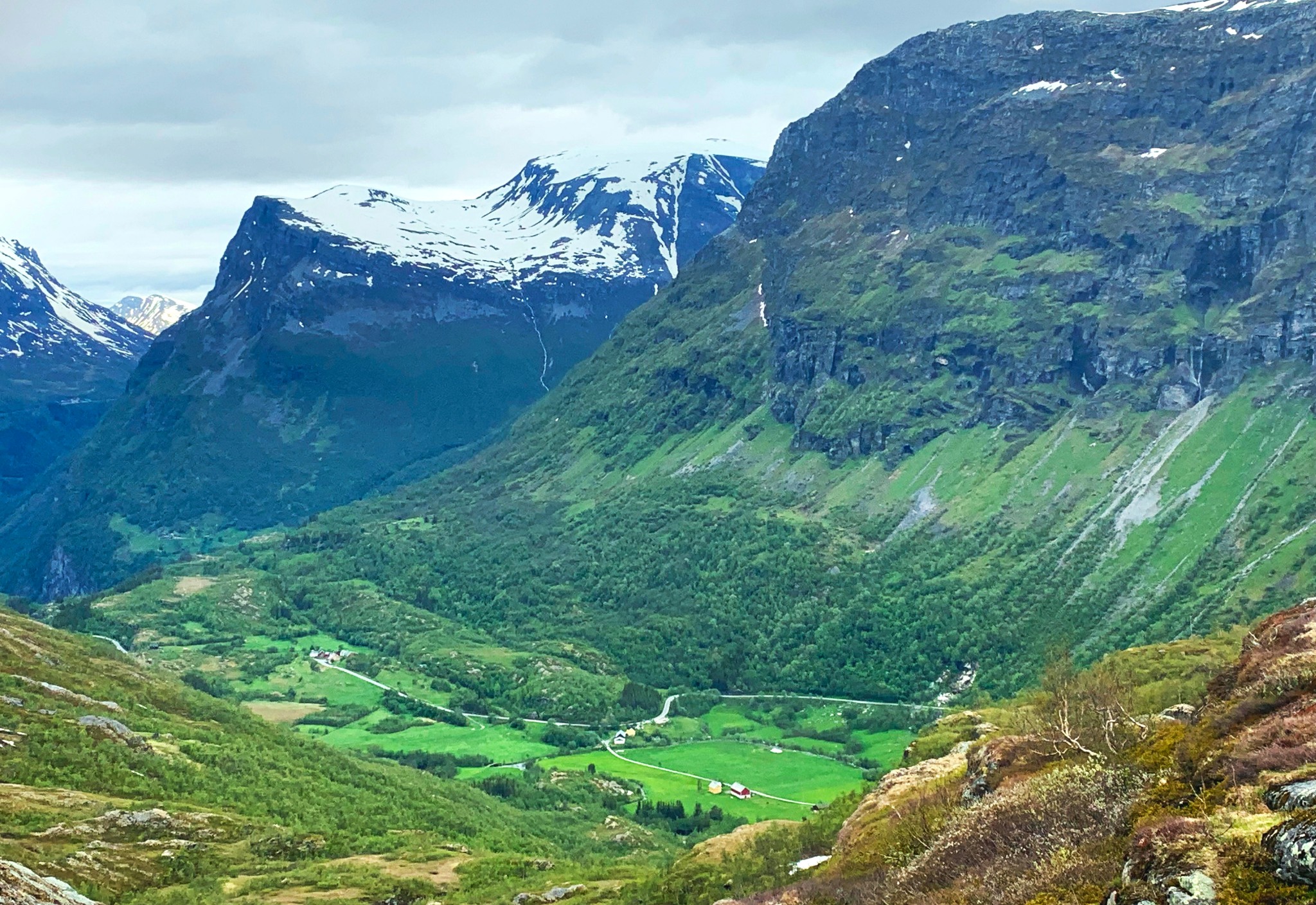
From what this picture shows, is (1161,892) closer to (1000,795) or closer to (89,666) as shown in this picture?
(1000,795)

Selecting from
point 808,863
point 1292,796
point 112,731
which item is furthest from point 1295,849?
point 112,731

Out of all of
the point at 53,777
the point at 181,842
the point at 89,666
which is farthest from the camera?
the point at 89,666

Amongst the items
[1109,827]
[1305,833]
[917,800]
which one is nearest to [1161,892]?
[1305,833]

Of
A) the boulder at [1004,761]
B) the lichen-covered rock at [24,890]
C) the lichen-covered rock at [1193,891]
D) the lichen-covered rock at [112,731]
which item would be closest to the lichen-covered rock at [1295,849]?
the lichen-covered rock at [1193,891]

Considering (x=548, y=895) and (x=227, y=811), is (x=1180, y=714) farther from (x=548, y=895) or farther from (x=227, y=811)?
(x=227, y=811)

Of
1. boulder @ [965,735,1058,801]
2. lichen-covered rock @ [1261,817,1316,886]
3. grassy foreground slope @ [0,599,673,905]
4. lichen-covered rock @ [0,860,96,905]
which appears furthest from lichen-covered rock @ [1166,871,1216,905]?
grassy foreground slope @ [0,599,673,905]
